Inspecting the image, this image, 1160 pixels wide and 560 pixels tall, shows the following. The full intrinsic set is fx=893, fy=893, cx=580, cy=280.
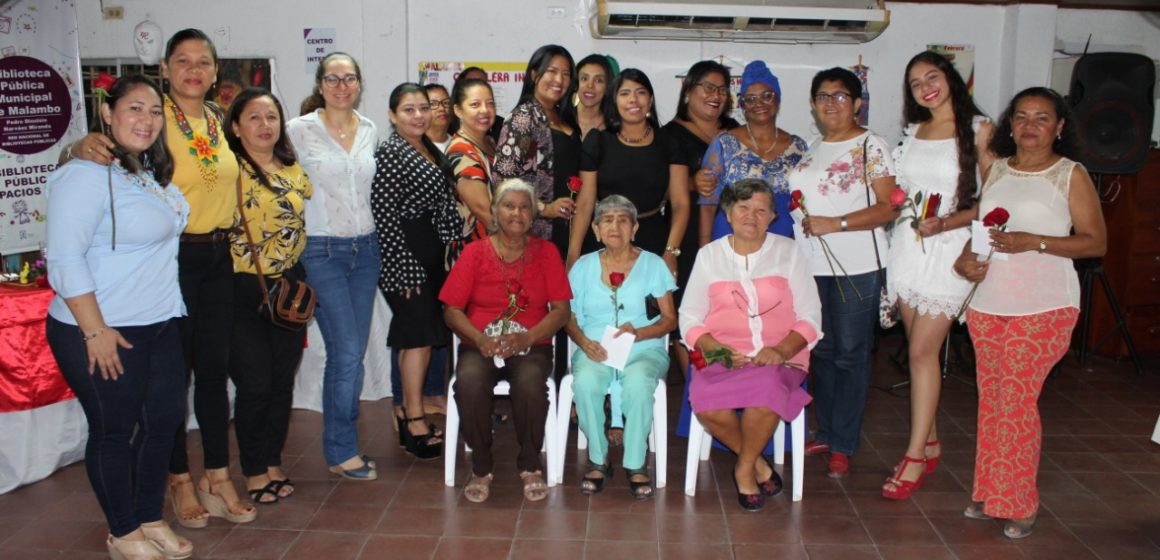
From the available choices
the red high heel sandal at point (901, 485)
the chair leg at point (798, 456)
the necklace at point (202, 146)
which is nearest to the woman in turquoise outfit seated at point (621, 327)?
the chair leg at point (798, 456)

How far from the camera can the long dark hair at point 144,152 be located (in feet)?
8.37

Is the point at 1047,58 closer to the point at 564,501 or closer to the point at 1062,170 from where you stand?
the point at 1062,170

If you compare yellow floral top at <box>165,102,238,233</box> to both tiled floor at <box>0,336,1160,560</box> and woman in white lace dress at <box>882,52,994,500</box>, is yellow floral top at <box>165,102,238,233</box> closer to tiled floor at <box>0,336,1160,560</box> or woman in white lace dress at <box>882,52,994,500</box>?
tiled floor at <box>0,336,1160,560</box>

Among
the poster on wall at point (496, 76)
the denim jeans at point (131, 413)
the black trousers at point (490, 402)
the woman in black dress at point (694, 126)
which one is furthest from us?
the poster on wall at point (496, 76)

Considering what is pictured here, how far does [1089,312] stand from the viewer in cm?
561

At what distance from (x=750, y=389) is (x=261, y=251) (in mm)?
1807

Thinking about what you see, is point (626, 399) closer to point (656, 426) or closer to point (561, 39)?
point (656, 426)

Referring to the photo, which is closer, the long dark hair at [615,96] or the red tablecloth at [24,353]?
the red tablecloth at [24,353]

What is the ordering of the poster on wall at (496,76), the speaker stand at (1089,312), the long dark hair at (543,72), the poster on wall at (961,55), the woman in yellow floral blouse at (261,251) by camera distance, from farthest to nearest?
the poster on wall at (961,55) < the poster on wall at (496,76) < the speaker stand at (1089,312) < the long dark hair at (543,72) < the woman in yellow floral blouse at (261,251)

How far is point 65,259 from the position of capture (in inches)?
95.8

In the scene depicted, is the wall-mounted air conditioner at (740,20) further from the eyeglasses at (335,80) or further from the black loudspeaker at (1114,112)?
the eyeglasses at (335,80)

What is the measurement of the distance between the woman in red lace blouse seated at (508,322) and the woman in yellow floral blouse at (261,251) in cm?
62

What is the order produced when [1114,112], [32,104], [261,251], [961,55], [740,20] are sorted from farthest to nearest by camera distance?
[961,55], [740,20], [1114,112], [32,104], [261,251]

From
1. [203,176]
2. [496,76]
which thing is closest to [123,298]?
[203,176]
